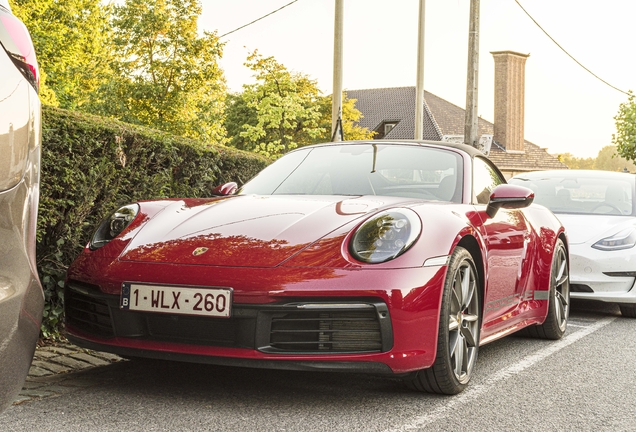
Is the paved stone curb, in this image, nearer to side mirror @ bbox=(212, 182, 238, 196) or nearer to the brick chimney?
side mirror @ bbox=(212, 182, 238, 196)

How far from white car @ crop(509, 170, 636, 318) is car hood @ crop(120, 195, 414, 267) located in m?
3.92

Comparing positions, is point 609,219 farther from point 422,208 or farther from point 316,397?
point 316,397

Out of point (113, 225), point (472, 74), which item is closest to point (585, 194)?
point (113, 225)

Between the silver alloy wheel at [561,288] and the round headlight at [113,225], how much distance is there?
3.19 m

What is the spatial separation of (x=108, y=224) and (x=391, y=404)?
1.74 m

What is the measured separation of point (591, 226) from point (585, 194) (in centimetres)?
73

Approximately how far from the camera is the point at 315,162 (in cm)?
531

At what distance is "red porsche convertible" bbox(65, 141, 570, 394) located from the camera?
355 cm

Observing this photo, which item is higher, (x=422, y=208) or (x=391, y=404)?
(x=422, y=208)

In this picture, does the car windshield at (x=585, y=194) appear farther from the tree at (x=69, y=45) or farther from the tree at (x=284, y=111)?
the tree at (x=284, y=111)

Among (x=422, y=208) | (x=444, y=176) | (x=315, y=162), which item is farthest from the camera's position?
(x=315, y=162)

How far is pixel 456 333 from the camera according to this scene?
4.16 metres

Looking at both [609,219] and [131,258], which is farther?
[609,219]

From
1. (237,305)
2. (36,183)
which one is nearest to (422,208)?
(237,305)
